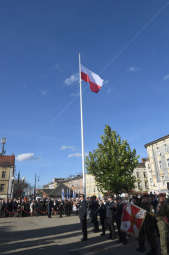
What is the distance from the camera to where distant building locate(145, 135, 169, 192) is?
4491 cm

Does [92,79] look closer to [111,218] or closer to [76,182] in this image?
[111,218]

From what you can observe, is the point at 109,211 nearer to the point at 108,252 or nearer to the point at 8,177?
the point at 108,252

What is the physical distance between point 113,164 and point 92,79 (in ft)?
51.8

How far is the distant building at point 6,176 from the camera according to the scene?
172 ft

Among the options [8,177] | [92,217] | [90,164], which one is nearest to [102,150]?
[90,164]

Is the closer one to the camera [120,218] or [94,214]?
[120,218]

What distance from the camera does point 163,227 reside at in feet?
19.9

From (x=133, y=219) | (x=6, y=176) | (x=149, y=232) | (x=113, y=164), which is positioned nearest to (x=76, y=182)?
(x=6, y=176)

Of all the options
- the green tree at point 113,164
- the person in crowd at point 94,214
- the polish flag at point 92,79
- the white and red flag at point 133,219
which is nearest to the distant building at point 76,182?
the green tree at point 113,164

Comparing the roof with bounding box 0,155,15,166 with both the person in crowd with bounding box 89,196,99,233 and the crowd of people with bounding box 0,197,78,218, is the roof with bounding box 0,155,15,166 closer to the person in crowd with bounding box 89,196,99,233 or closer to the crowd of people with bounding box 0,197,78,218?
the crowd of people with bounding box 0,197,78,218

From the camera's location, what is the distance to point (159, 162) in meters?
47.2

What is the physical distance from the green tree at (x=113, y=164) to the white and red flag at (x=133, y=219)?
20767 mm

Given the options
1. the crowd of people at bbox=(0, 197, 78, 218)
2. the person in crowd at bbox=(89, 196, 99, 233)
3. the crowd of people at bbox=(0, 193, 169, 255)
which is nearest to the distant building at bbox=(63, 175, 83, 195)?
the crowd of people at bbox=(0, 197, 78, 218)

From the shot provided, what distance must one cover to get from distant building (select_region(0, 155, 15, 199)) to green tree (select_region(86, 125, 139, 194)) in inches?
1204
